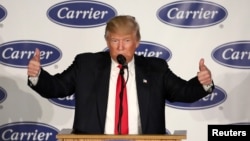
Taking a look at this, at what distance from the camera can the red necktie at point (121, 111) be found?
8.87 ft

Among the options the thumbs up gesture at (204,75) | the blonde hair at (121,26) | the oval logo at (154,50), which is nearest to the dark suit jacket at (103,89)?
the thumbs up gesture at (204,75)

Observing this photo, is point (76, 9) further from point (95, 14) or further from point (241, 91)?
point (241, 91)

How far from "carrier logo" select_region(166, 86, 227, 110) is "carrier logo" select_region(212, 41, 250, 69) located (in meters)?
0.24

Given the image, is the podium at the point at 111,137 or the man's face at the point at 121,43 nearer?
the podium at the point at 111,137

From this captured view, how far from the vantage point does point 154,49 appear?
394 centimetres

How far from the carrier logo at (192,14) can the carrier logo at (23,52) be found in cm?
89

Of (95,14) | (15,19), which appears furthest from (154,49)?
(15,19)

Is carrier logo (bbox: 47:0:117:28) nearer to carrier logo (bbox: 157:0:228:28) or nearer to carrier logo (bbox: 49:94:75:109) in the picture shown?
carrier logo (bbox: 157:0:228:28)

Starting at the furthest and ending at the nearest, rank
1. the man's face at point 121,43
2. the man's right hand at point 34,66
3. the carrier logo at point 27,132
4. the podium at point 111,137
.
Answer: the carrier logo at point 27,132 → the man's face at point 121,43 → the man's right hand at point 34,66 → the podium at point 111,137

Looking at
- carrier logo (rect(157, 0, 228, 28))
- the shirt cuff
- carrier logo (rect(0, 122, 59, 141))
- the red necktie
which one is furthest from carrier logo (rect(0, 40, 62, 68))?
the shirt cuff

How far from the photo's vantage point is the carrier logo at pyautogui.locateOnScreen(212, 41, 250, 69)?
391 cm

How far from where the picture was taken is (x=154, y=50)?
3.94m

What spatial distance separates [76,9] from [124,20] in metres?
1.23

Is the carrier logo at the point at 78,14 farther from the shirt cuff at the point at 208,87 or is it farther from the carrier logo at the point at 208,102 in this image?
the shirt cuff at the point at 208,87
